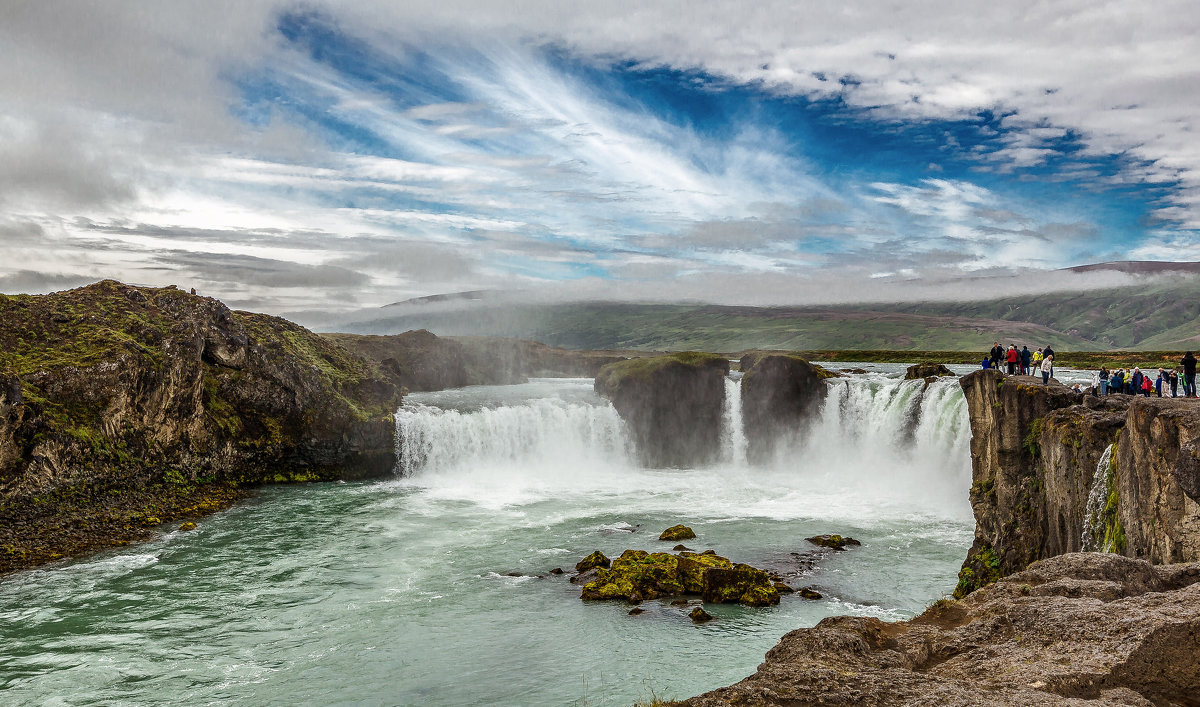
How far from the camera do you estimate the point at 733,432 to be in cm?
6009

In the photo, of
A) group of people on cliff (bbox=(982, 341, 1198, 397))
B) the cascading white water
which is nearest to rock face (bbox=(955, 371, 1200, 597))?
group of people on cliff (bbox=(982, 341, 1198, 397))

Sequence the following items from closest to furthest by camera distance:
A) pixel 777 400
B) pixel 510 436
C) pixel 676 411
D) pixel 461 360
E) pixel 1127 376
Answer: pixel 1127 376
pixel 510 436
pixel 777 400
pixel 676 411
pixel 461 360

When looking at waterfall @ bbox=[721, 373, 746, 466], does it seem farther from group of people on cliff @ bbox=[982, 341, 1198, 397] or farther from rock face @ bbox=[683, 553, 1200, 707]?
rock face @ bbox=[683, 553, 1200, 707]

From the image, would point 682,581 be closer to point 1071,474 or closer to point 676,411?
point 1071,474

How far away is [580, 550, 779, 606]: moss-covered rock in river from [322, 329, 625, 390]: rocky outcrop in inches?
2215

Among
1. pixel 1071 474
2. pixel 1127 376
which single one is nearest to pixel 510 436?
pixel 1127 376

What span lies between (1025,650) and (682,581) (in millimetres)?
18454

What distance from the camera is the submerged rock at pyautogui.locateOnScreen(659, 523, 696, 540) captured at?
110 ft

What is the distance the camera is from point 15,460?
1267 inches

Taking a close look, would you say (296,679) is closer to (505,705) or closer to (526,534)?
(505,705)

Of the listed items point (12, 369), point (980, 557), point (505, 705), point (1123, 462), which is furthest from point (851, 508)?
point (12, 369)

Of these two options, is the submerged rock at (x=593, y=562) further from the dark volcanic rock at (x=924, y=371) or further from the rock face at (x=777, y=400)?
the dark volcanic rock at (x=924, y=371)

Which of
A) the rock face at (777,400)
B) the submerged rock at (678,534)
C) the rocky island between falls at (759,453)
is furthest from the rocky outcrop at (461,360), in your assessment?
the submerged rock at (678,534)

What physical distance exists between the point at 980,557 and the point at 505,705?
17.0 m
